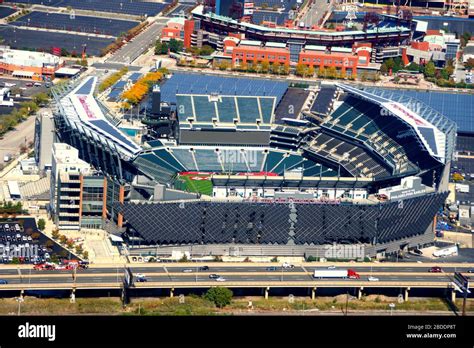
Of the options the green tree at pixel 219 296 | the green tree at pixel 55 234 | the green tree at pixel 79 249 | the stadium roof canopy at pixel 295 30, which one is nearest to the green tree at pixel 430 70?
the stadium roof canopy at pixel 295 30

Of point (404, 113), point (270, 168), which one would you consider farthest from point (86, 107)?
point (404, 113)

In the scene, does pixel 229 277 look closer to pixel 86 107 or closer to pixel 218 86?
pixel 86 107

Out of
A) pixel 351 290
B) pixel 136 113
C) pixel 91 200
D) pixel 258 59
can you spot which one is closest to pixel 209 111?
pixel 136 113

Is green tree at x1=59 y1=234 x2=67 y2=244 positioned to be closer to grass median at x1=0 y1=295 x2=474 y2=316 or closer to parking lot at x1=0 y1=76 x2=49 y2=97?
grass median at x1=0 y1=295 x2=474 y2=316

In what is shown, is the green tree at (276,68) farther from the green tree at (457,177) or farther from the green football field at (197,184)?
the green football field at (197,184)

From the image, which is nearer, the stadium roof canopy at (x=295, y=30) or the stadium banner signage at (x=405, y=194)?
the stadium banner signage at (x=405, y=194)
